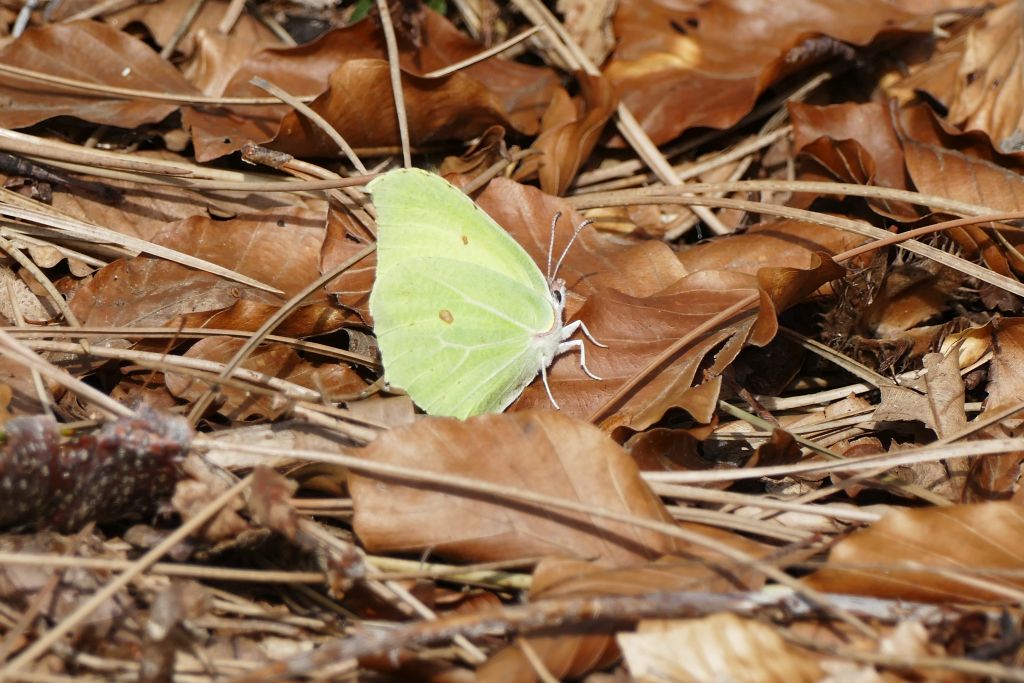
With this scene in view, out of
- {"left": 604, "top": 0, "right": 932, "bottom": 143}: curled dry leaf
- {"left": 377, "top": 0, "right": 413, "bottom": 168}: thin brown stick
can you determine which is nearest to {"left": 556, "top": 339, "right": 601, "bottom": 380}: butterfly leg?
{"left": 377, "top": 0, "right": 413, "bottom": 168}: thin brown stick

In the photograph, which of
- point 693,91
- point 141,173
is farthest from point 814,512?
point 141,173

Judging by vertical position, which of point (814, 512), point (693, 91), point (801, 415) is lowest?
point (801, 415)

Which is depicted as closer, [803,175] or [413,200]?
[413,200]

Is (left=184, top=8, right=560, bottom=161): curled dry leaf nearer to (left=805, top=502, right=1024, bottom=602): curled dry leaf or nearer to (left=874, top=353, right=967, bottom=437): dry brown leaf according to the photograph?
(left=874, top=353, right=967, bottom=437): dry brown leaf

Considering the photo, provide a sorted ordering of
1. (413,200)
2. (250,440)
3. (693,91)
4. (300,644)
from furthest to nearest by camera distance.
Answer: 1. (693,91)
2. (413,200)
3. (250,440)
4. (300,644)

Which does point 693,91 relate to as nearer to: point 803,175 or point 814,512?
point 803,175

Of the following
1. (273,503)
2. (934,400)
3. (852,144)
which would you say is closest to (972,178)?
(852,144)
